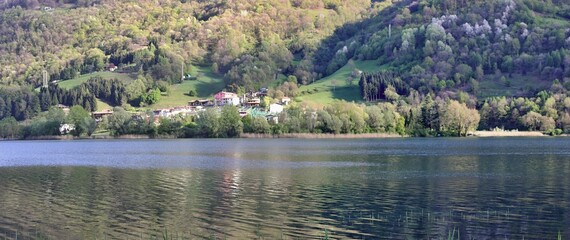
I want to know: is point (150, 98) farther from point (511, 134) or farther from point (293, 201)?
point (293, 201)

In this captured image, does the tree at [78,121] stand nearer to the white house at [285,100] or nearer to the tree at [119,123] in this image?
the tree at [119,123]

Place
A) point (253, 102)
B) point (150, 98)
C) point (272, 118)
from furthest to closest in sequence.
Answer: point (150, 98)
point (253, 102)
point (272, 118)

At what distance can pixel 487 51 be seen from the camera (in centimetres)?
17050

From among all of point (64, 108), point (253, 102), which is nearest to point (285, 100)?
point (253, 102)

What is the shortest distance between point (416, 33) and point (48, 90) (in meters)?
94.7

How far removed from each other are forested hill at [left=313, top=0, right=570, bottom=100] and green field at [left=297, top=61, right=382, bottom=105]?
5552 mm

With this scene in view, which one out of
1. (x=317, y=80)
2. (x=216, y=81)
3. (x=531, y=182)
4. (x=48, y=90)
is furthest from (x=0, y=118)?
(x=531, y=182)

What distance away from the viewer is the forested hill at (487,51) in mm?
152625

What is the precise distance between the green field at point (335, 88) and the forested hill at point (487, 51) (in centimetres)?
555

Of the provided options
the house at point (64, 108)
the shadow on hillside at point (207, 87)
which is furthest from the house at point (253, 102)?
the house at point (64, 108)

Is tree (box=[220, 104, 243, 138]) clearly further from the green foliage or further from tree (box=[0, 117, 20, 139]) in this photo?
the green foliage

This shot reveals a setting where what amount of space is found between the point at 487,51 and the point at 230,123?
76.9 metres

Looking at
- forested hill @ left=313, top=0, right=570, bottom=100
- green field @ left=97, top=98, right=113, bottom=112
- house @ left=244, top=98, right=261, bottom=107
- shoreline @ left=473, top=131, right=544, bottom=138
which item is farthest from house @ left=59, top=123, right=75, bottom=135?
forested hill @ left=313, top=0, right=570, bottom=100

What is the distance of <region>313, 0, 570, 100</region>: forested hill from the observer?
6009 inches
